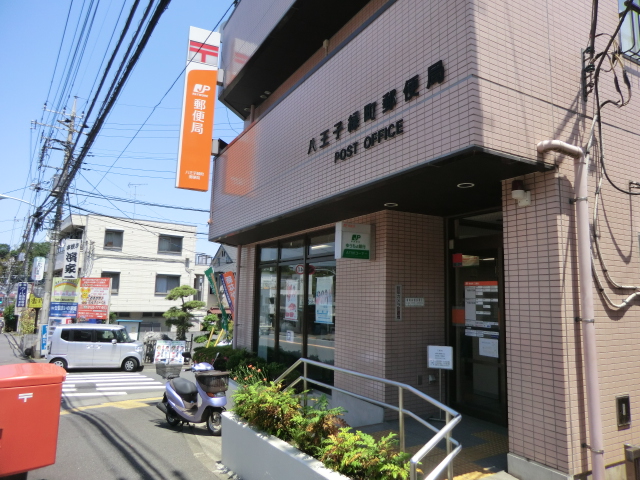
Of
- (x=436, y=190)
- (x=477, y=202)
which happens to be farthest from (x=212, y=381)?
(x=477, y=202)

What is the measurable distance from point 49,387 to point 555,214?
238 inches

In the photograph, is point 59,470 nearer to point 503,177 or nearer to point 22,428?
point 22,428

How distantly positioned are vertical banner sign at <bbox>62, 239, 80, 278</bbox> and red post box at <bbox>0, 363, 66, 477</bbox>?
1991cm

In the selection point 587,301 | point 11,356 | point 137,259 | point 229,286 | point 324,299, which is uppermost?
point 137,259

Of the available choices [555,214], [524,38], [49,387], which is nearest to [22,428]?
[49,387]

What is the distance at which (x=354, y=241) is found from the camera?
7.55m

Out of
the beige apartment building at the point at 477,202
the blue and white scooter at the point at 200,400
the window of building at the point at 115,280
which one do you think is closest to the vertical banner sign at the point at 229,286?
the beige apartment building at the point at 477,202

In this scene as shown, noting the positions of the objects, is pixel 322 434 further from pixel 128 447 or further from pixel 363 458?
pixel 128 447

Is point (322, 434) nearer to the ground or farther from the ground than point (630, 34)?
nearer to the ground

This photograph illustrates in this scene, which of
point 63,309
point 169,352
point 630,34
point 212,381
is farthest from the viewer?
point 63,309

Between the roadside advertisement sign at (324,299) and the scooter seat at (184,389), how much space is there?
9.37 ft

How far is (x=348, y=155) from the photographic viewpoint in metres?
6.68

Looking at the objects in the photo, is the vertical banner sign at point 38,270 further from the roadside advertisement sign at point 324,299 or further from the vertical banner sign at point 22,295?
the roadside advertisement sign at point 324,299

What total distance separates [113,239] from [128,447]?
28.1m
